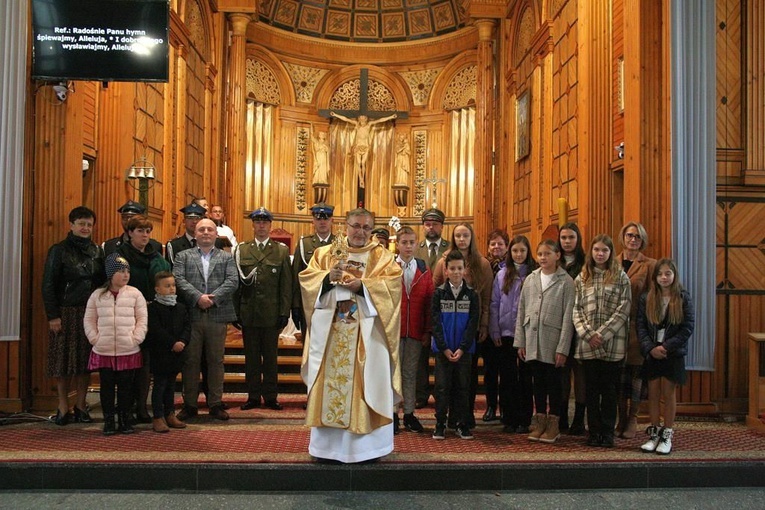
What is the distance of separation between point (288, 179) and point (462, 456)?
11278 millimetres

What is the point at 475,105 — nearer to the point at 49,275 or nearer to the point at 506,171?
the point at 506,171

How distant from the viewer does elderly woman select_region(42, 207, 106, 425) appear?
225 inches

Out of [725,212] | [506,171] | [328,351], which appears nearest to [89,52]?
[328,351]

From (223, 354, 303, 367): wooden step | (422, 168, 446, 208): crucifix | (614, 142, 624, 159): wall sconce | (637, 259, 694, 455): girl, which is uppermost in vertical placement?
(422, 168, 446, 208): crucifix

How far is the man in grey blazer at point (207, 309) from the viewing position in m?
6.01

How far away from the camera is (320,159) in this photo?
15391mm

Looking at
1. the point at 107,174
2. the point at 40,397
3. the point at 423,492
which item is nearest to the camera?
the point at 423,492

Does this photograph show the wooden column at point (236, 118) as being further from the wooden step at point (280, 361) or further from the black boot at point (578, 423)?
the black boot at point (578, 423)

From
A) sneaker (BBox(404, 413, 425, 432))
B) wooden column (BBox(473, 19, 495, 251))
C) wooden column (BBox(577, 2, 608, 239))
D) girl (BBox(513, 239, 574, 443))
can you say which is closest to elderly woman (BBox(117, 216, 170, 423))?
sneaker (BBox(404, 413, 425, 432))

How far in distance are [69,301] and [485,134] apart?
995cm

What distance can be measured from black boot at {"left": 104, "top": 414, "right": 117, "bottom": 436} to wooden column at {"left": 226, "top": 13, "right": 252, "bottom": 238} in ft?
28.0

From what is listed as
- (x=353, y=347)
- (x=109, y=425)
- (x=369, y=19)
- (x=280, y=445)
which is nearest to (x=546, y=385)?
(x=353, y=347)

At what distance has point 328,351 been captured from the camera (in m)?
4.81

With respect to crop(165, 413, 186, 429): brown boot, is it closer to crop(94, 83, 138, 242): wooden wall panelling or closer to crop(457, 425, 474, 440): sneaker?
crop(457, 425, 474, 440): sneaker
